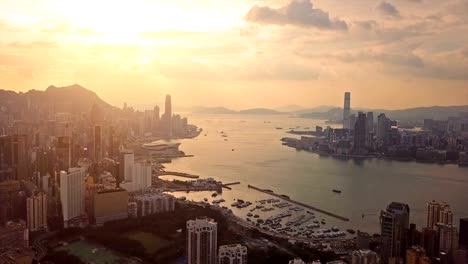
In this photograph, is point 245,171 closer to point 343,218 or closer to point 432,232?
point 343,218

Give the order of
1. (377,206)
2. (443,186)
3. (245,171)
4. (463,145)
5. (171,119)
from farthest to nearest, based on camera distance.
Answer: (171,119)
(463,145)
(245,171)
(443,186)
(377,206)

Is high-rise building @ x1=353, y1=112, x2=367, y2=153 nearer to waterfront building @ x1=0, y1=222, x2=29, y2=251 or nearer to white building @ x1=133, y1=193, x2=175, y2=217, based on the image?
white building @ x1=133, y1=193, x2=175, y2=217

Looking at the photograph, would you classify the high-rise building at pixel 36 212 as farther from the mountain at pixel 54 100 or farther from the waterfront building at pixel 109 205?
the mountain at pixel 54 100

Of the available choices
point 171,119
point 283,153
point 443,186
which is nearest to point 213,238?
point 443,186

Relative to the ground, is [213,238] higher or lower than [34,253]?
higher

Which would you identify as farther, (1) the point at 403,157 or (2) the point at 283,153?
(2) the point at 283,153

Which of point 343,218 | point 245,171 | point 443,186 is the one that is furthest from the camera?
point 245,171

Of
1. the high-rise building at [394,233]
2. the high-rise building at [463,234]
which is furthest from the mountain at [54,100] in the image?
the high-rise building at [463,234]
